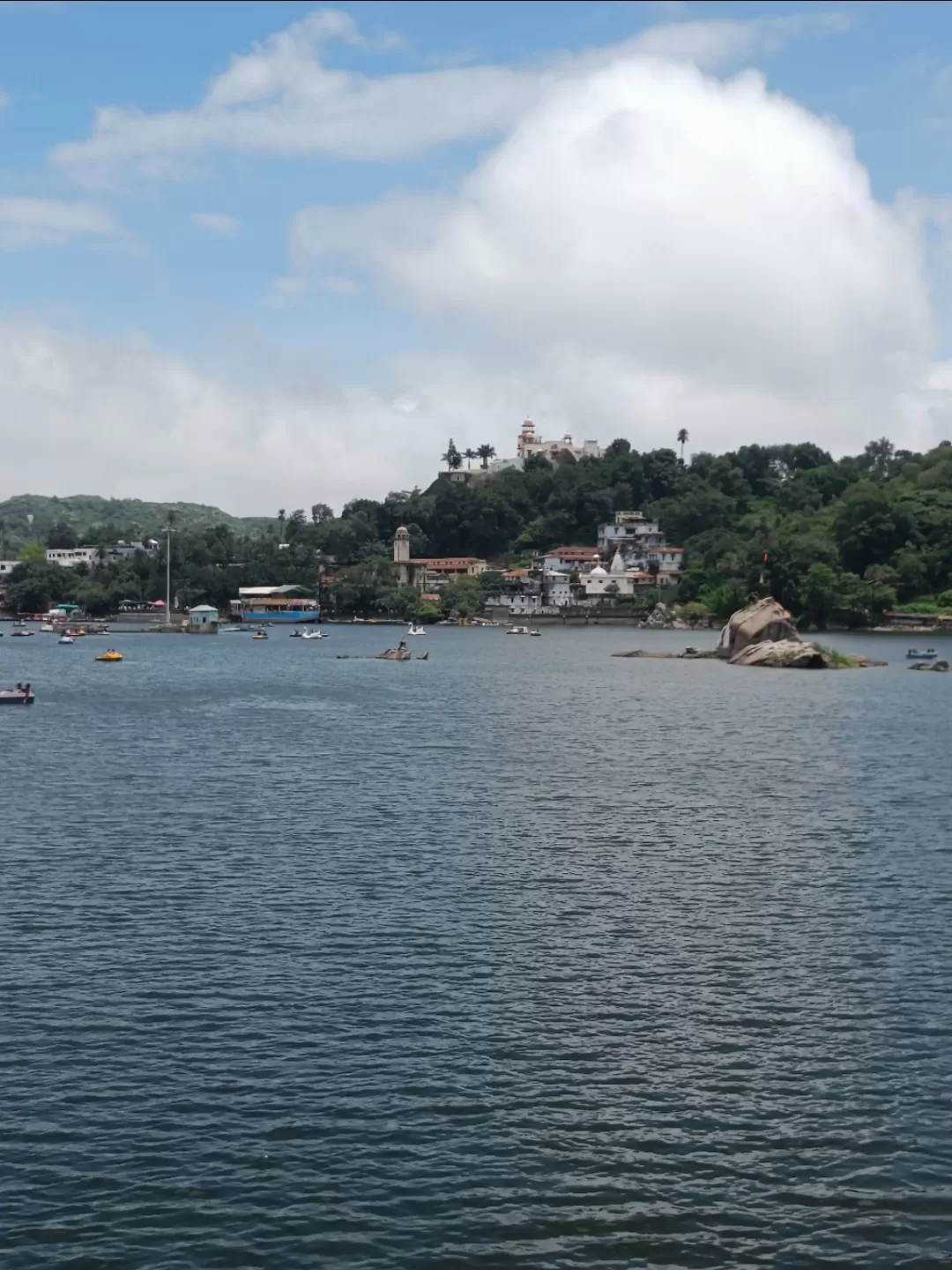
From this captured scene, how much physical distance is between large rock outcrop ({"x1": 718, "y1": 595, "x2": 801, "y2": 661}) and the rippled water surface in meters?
90.0

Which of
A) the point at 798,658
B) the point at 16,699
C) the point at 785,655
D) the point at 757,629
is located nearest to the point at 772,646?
the point at 785,655

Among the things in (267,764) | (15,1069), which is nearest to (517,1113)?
(15,1069)

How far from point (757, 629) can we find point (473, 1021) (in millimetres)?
129655

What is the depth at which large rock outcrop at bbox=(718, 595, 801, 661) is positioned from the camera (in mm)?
154500

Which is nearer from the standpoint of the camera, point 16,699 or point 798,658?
point 16,699

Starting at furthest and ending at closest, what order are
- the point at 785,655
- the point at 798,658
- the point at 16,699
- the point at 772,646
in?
the point at 772,646, the point at 785,655, the point at 798,658, the point at 16,699

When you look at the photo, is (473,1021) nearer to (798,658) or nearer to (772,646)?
(798,658)

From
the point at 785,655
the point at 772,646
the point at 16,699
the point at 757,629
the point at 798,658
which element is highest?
the point at 757,629

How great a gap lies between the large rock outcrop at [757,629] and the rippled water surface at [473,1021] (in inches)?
3543

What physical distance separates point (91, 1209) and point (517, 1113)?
7798 mm

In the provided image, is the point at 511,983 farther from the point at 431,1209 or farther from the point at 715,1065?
the point at 431,1209

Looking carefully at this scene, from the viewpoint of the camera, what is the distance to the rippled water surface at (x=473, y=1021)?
22.2 m

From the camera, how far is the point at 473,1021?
30.5m

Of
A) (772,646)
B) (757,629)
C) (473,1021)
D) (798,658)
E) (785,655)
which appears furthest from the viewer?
(757,629)
